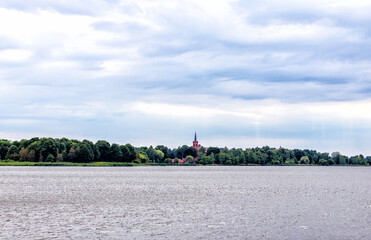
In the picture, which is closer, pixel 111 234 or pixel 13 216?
pixel 111 234

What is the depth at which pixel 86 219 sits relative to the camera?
40.0 metres

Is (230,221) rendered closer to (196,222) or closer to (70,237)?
(196,222)

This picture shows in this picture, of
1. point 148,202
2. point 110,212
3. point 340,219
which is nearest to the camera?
point 340,219

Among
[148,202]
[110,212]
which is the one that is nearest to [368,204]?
[148,202]

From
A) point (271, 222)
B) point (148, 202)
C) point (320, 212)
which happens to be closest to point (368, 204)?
point (320, 212)

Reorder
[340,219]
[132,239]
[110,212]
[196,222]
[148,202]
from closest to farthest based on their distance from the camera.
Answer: [132,239] < [196,222] < [340,219] < [110,212] < [148,202]

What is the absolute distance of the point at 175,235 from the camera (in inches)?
1270

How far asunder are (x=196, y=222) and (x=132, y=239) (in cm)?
921

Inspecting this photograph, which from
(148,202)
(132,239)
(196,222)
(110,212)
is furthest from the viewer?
(148,202)

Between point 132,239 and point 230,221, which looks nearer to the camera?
point 132,239

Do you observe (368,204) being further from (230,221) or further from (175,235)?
(175,235)

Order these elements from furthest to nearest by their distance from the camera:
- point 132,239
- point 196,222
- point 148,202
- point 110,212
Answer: point 148,202 < point 110,212 < point 196,222 < point 132,239

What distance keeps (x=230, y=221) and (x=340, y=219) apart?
10.6 meters

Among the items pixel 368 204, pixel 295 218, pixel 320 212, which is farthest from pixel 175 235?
pixel 368 204
